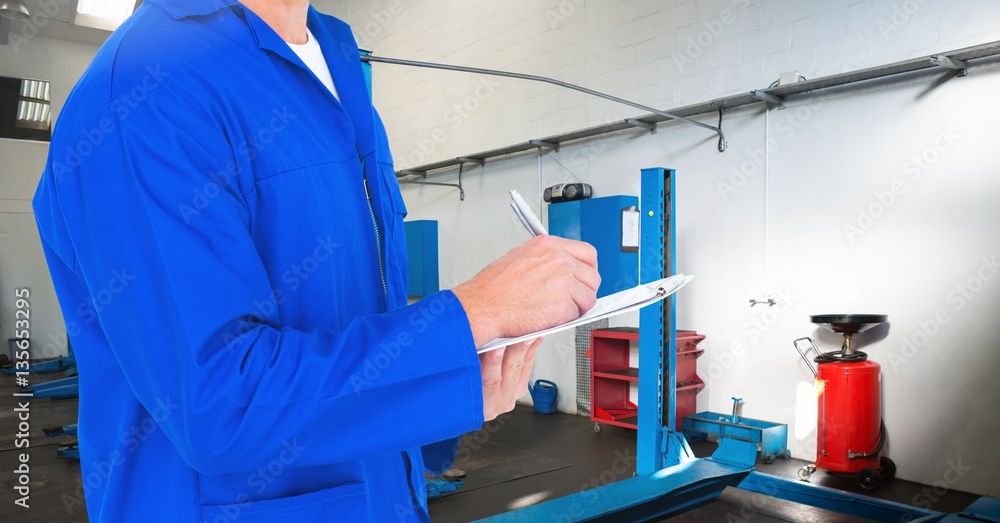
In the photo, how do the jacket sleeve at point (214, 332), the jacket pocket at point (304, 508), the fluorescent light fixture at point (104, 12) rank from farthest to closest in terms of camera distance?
1. the fluorescent light fixture at point (104, 12)
2. the jacket pocket at point (304, 508)
3. the jacket sleeve at point (214, 332)

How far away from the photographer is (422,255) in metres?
8.53

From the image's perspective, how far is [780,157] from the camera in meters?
5.23

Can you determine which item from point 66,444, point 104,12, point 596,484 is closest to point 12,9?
point 104,12

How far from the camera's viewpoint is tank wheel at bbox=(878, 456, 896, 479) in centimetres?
459

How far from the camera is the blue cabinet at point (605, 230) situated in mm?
4859

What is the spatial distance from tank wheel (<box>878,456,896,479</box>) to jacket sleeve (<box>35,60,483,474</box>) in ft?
16.4

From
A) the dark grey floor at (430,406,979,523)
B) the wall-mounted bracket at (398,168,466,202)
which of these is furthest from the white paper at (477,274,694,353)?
the wall-mounted bracket at (398,168,466,202)

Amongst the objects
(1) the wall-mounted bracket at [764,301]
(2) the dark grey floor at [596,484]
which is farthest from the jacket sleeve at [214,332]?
(1) the wall-mounted bracket at [764,301]

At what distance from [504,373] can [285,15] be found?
1.77ft

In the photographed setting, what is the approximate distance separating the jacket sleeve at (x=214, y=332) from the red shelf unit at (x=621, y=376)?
5.20 meters

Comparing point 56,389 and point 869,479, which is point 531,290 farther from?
point 56,389

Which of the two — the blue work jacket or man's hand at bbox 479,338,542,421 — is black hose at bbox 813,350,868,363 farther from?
the blue work jacket

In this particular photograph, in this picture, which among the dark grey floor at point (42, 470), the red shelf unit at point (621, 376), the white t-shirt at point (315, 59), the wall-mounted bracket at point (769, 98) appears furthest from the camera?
the red shelf unit at point (621, 376)

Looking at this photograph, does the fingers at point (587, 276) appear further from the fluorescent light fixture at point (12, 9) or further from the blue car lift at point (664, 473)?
the fluorescent light fixture at point (12, 9)
